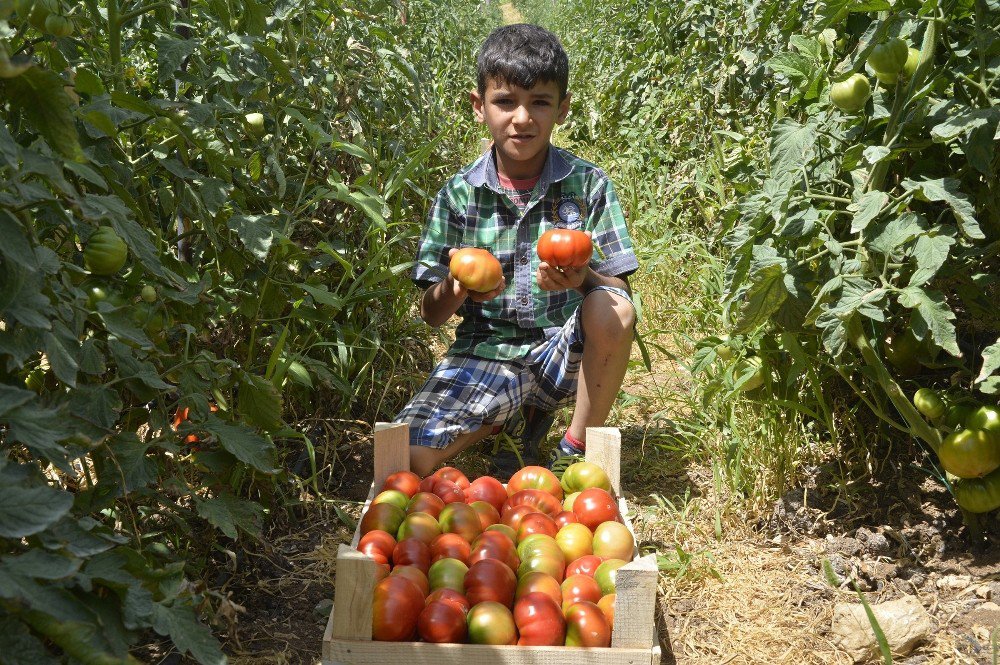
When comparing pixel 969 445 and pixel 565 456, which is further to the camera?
pixel 565 456

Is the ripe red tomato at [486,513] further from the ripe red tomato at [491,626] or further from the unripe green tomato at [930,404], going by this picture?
the unripe green tomato at [930,404]

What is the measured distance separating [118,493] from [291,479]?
92 centimetres

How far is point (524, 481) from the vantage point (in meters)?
2.25

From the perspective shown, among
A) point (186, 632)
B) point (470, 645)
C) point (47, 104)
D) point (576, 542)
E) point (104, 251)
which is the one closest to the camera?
point (47, 104)

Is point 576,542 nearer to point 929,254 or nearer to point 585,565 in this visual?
point 585,565

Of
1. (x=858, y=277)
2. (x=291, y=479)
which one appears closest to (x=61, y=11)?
(x=291, y=479)

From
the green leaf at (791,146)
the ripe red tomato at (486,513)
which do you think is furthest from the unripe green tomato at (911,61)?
the ripe red tomato at (486,513)

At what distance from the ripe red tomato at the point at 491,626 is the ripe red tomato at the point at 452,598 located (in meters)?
0.03

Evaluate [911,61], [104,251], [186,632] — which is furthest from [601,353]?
[186,632]

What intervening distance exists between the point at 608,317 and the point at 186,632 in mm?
1475

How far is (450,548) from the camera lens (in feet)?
6.20

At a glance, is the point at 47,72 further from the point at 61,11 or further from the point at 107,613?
the point at 107,613

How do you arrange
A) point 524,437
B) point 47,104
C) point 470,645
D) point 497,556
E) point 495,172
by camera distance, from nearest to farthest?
1. point 47,104
2. point 470,645
3. point 497,556
4. point 495,172
5. point 524,437

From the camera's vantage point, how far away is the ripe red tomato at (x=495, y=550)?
1866 mm
